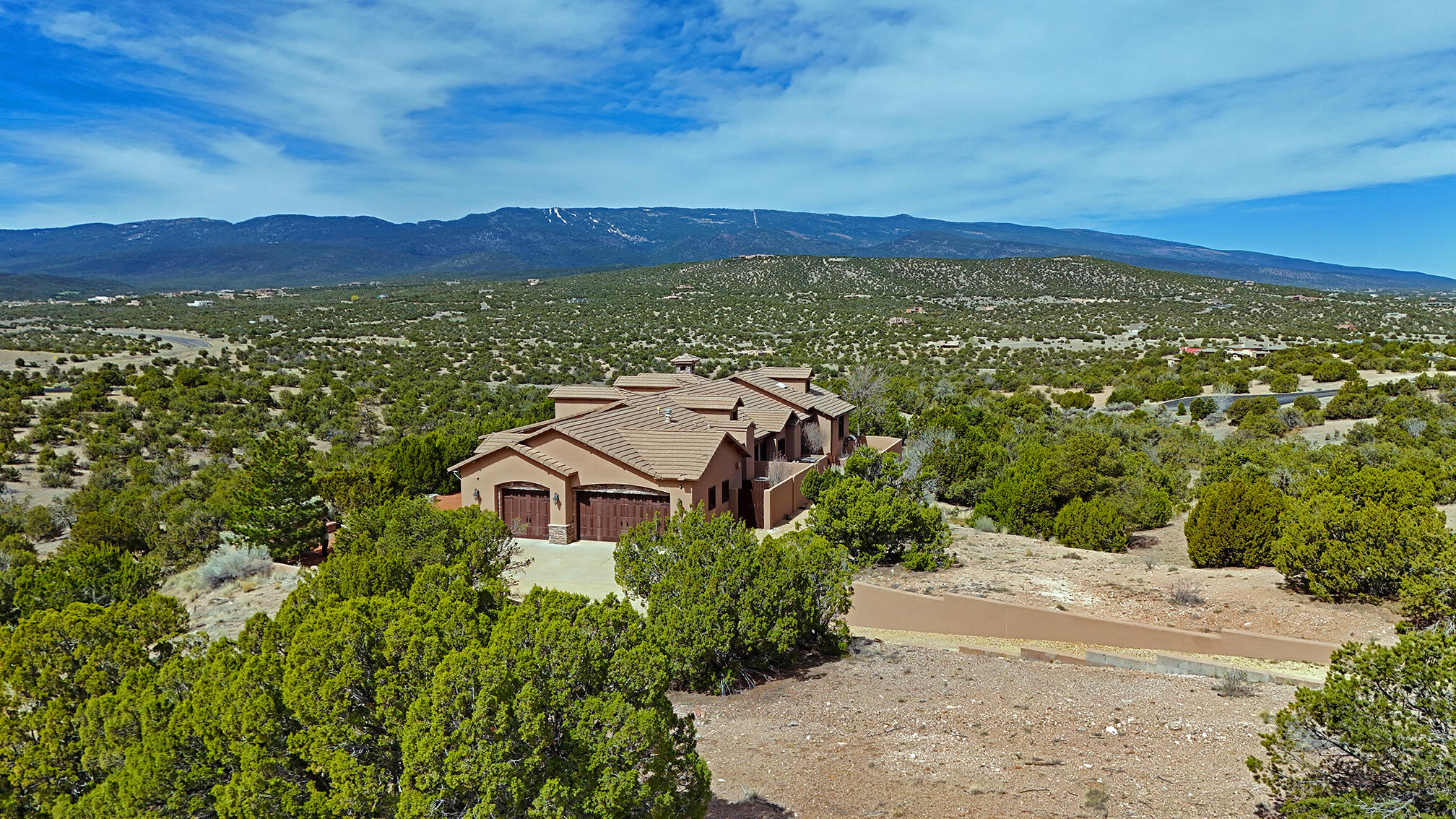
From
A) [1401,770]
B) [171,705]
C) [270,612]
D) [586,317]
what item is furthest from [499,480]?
[586,317]

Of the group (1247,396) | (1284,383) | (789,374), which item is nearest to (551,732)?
(789,374)

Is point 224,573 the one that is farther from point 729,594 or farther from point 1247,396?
point 1247,396

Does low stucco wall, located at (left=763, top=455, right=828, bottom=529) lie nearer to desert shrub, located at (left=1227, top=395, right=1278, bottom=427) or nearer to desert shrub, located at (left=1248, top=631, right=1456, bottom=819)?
desert shrub, located at (left=1248, top=631, right=1456, bottom=819)

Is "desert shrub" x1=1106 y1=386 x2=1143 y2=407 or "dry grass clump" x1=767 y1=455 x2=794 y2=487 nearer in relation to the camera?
"dry grass clump" x1=767 y1=455 x2=794 y2=487

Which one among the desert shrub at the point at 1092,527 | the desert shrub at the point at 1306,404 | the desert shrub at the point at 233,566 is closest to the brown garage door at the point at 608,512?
the desert shrub at the point at 233,566

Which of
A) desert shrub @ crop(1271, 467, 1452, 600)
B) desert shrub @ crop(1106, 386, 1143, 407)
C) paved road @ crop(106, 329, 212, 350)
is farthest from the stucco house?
paved road @ crop(106, 329, 212, 350)

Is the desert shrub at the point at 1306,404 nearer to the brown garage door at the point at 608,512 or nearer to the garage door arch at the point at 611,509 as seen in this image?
the garage door arch at the point at 611,509
